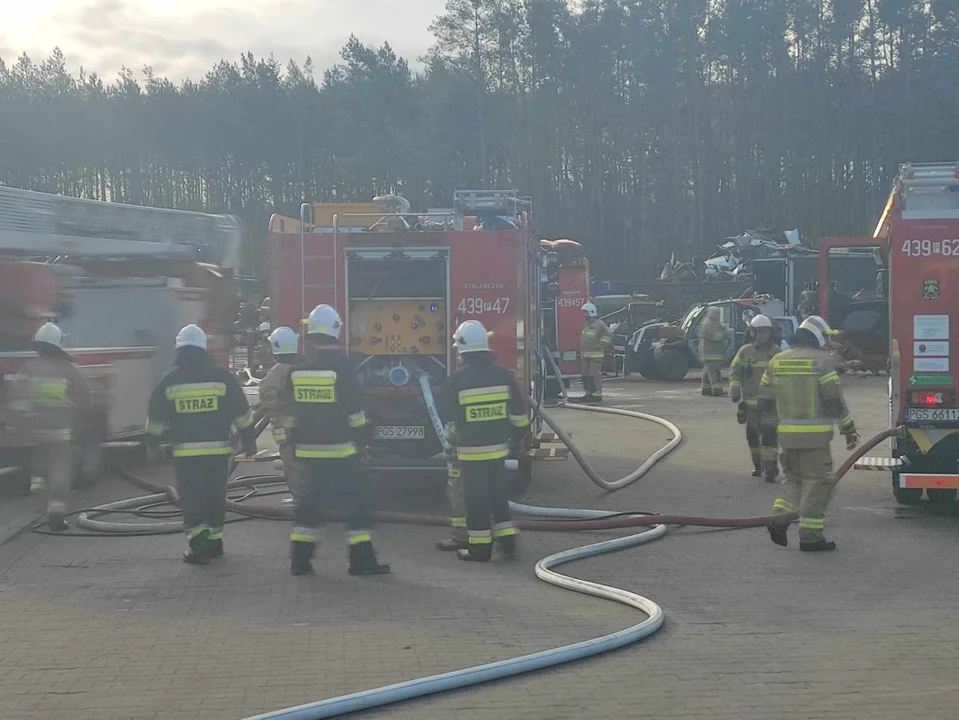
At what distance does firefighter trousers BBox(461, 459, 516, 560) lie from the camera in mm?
8539

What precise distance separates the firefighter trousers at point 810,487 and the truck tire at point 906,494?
5.71ft

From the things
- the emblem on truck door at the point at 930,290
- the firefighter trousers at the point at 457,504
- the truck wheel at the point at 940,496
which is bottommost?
the truck wheel at the point at 940,496

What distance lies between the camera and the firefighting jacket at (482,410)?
859cm

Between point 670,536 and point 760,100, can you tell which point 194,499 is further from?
point 760,100

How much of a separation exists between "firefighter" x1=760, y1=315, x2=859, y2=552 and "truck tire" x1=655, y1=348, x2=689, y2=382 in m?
19.0

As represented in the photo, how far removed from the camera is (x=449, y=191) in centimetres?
5025

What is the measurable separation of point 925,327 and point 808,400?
64.8 inches

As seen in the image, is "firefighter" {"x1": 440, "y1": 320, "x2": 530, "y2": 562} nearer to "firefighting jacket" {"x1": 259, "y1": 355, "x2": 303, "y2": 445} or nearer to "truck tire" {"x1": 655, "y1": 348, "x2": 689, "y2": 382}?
"firefighting jacket" {"x1": 259, "y1": 355, "x2": 303, "y2": 445}

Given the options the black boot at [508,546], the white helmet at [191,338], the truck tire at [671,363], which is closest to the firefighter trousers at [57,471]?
the white helmet at [191,338]

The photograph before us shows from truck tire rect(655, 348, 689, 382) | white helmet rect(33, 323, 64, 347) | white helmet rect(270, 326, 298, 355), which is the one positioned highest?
white helmet rect(33, 323, 64, 347)

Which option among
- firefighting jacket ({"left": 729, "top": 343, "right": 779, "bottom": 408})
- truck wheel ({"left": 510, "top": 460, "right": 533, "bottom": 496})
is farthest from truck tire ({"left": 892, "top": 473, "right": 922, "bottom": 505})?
truck wheel ({"left": 510, "top": 460, "right": 533, "bottom": 496})

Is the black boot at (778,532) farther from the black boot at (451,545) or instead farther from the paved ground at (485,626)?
the black boot at (451,545)

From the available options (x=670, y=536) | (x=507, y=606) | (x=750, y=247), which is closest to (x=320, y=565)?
(x=507, y=606)

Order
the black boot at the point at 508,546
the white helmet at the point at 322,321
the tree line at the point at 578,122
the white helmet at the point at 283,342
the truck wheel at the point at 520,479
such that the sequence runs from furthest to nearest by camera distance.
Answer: the tree line at the point at 578,122 → the truck wheel at the point at 520,479 → the white helmet at the point at 283,342 → the black boot at the point at 508,546 → the white helmet at the point at 322,321
